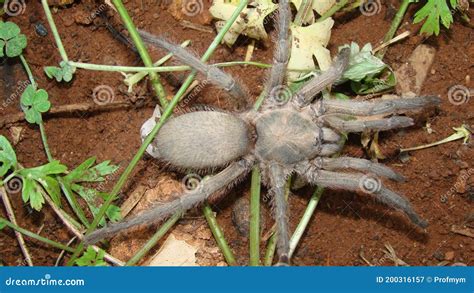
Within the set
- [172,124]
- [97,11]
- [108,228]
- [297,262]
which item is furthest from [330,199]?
[97,11]

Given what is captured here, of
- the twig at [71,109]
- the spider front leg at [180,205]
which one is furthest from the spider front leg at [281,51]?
the twig at [71,109]

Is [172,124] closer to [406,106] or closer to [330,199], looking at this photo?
[330,199]

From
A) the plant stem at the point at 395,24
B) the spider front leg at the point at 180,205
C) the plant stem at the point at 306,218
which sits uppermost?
the plant stem at the point at 395,24

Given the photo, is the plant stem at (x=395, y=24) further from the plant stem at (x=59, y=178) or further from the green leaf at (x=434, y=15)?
the plant stem at (x=59, y=178)
